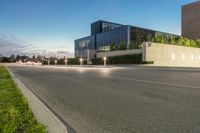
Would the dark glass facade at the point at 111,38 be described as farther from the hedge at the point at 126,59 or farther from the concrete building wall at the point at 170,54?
the concrete building wall at the point at 170,54

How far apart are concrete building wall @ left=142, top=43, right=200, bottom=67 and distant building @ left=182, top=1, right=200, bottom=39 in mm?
21007

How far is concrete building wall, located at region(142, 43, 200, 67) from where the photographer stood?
43969 millimetres

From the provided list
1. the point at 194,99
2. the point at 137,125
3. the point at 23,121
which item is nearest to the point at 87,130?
the point at 137,125

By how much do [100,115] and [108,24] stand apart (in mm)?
85519

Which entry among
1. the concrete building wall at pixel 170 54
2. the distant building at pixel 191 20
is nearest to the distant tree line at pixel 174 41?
the concrete building wall at pixel 170 54

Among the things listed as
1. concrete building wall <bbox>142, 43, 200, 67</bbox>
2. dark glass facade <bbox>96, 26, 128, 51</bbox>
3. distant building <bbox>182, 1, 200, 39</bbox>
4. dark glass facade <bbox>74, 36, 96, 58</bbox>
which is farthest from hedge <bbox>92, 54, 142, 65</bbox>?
distant building <bbox>182, 1, 200, 39</bbox>

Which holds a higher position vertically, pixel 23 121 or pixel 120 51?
pixel 120 51

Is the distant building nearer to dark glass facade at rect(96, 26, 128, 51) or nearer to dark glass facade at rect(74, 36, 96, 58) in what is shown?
dark glass facade at rect(96, 26, 128, 51)

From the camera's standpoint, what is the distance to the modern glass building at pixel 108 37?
221ft

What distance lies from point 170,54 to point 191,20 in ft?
115

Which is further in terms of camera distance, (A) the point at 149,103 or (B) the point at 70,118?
(A) the point at 149,103

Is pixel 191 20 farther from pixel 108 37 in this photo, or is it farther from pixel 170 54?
pixel 170 54

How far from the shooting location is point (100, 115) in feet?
19.1

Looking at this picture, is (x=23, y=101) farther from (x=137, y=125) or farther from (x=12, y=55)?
(x=12, y=55)
